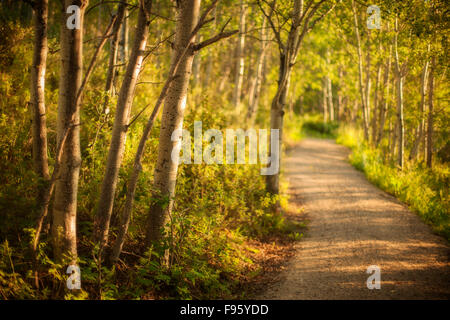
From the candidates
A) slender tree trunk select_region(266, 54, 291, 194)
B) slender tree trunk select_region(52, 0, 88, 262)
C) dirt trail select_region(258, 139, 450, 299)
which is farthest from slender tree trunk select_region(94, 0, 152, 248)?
slender tree trunk select_region(266, 54, 291, 194)

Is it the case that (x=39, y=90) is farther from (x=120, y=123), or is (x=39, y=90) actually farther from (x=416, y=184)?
(x=416, y=184)

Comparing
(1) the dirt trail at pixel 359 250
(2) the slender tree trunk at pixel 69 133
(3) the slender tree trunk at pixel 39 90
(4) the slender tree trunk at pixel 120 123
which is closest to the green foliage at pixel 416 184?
(1) the dirt trail at pixel 359 250

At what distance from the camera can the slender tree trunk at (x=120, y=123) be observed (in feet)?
12.0

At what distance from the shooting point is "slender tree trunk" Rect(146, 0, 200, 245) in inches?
155

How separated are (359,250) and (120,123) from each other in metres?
4.60

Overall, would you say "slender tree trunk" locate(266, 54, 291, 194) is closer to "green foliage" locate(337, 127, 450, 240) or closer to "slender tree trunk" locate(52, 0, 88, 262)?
"green foliage" locate(337, 127, 450, 240)

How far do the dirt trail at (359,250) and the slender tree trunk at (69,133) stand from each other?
2.58 metres

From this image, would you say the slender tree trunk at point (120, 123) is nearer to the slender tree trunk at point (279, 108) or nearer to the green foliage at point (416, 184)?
the slender tree trunk at point (279, 108)

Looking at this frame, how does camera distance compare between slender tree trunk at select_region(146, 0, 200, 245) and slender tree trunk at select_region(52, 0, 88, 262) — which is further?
slender tree trunk at select_region(146, 0, 200, 245)

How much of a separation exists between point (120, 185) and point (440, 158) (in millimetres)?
13322

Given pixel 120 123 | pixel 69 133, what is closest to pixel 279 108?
pixel 120 123

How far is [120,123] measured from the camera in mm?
3693

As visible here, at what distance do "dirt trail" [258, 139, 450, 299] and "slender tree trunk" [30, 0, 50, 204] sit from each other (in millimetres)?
3232
